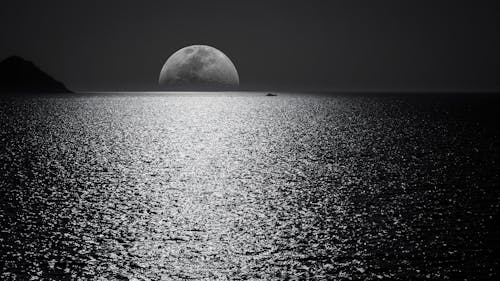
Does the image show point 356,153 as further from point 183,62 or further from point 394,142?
point 183,62

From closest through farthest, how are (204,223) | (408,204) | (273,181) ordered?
(204,223) → (408,204) → (273,181)

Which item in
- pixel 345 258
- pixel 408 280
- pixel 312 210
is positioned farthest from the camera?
pixel 312 210

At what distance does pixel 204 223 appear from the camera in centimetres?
602

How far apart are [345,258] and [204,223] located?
2.08 m

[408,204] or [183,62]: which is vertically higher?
[183,62]

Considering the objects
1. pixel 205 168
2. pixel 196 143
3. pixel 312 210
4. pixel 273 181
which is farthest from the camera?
pixel 196 143

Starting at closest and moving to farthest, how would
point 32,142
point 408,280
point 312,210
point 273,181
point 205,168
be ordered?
1. point 408,280
2. point 312,210
3. point 273,181
4. point 205,168
5. point 32,142

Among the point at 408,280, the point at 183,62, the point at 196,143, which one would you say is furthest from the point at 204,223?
the point at 183,62


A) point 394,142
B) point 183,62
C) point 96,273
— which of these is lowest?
point 96,273

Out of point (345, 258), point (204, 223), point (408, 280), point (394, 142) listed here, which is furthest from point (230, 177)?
point (394, 142)

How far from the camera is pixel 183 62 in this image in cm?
17488

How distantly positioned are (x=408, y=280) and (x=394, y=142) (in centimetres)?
1349

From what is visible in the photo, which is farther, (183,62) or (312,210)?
(183,62)

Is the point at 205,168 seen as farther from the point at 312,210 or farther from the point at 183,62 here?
the point at 183,62
